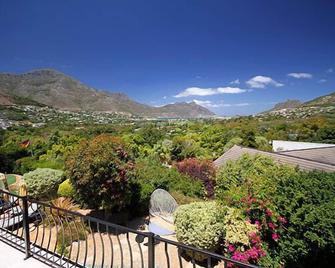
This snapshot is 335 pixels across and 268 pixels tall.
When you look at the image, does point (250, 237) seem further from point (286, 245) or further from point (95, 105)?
point (95, 105)

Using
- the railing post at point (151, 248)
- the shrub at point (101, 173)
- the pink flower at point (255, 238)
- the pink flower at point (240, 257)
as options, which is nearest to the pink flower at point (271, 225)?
the pink flower at point (255, 238)

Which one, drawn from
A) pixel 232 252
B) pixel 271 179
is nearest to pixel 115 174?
pixel 232 252

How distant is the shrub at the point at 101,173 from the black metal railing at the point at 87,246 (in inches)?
36.4

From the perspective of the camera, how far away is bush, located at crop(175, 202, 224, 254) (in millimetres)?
6570

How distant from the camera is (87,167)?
7.71m

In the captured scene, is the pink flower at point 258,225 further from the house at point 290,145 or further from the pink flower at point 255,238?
the house at point 290,145

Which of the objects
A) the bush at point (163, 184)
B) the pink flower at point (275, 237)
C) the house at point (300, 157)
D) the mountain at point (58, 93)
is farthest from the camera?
the mountain at point (58, 93)

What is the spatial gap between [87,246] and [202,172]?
24.9ft

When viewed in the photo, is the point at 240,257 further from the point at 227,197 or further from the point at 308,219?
the point at 227,197

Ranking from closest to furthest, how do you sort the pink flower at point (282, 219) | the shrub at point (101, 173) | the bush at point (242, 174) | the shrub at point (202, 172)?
1. the pink flower at point (282, 219)
2. the bush at point (242, 174)
3. the shrub at point (101, 173)
4. the shrub at point (202, 172)


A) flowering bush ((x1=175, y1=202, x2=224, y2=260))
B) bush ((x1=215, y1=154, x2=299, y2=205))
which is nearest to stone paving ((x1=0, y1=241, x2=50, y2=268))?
flowering bush ((x1=175, y1=202, x2=224, y2=260))

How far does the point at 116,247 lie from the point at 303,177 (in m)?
5.53

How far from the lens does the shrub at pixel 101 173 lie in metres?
7.76

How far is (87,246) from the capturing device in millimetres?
5410
